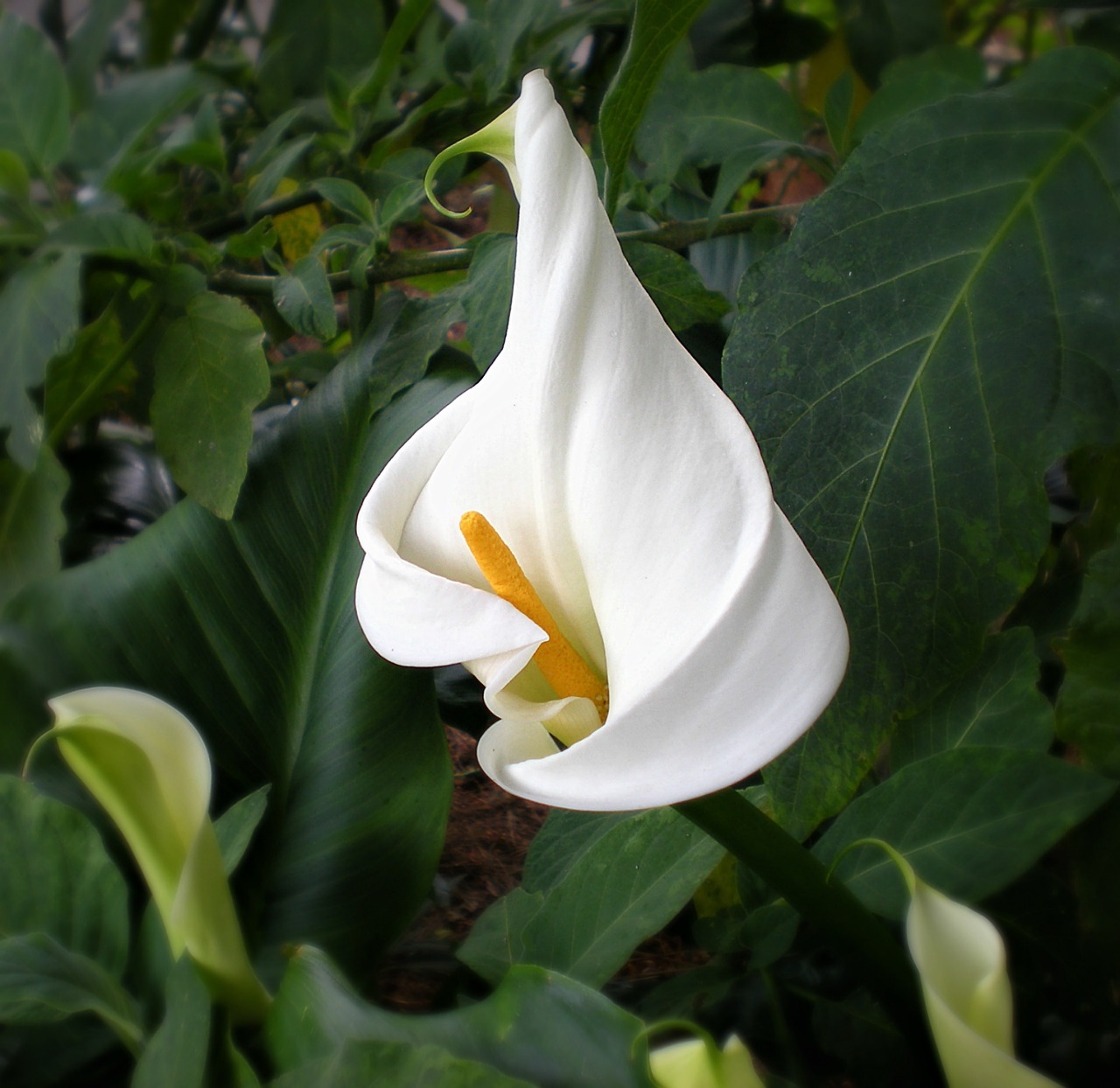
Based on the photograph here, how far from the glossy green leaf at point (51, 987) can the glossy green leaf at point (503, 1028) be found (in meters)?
0.05

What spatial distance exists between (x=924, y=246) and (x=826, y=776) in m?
0.14

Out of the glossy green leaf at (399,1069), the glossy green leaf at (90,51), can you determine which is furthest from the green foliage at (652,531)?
the glossy green leaf at (90,51)

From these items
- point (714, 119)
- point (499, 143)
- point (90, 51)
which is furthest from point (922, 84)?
point (90, 51)

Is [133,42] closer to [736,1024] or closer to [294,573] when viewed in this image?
[294,573]

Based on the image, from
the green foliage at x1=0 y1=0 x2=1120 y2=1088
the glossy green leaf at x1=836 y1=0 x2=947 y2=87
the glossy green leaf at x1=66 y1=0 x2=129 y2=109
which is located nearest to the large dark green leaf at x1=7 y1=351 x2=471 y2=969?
the green foliage at x1=0 y1=0 x2=1120 y2=1088

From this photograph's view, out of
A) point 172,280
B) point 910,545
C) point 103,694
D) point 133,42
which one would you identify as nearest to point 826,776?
point 910,545

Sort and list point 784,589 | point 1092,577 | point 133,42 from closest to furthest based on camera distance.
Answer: point 784,589
point 1092,577
point 133,42

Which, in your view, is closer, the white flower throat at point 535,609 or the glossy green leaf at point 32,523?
the white flower throat at point 535,609

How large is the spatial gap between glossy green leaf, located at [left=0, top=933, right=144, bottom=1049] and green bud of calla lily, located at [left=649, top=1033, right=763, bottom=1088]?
0.16 m

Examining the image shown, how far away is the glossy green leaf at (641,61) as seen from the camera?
0.76 feet

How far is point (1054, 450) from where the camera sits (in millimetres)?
226

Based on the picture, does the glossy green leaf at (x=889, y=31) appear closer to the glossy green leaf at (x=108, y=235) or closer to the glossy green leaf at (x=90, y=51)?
the glossy green leaf at (x=108, y=235)

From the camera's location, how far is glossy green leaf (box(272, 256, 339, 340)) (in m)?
0.34

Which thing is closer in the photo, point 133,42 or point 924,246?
point 924,246
